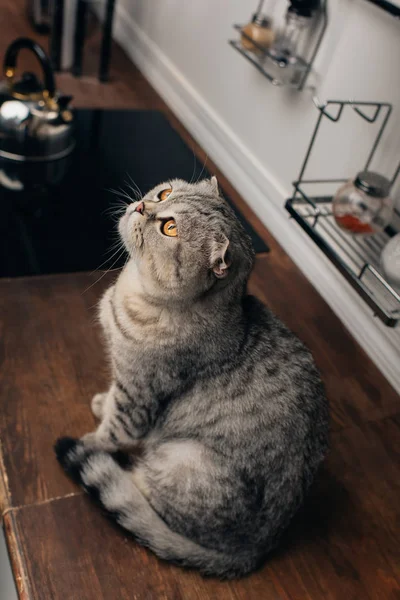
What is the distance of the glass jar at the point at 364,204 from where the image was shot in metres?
1.28

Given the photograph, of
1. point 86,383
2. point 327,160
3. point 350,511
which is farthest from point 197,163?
point 350,511

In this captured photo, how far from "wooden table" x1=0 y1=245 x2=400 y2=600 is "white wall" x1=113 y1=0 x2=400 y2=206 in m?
0.48

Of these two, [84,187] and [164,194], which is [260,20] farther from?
[164,194]

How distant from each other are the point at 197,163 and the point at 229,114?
21 cm

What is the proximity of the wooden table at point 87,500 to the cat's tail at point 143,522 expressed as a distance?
0.11ft

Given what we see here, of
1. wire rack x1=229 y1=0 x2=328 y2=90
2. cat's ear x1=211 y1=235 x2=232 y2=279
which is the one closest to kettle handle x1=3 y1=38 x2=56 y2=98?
wire rack x1=229 y1=0 x2=328 y2=90

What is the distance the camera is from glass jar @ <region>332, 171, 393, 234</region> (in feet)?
4.18

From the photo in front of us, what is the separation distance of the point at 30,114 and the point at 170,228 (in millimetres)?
960

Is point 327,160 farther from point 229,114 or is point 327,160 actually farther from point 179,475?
point 179,475

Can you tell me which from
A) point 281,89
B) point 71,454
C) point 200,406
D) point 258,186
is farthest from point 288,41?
point 71,454

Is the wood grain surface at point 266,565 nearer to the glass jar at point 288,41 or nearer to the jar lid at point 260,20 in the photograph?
the glass jar at point 288,41

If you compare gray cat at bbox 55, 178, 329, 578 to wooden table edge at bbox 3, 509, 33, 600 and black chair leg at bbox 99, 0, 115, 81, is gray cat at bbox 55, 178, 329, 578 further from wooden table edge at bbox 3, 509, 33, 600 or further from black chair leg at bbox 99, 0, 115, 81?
black chair leg at bbox 99, 0, 115, 81

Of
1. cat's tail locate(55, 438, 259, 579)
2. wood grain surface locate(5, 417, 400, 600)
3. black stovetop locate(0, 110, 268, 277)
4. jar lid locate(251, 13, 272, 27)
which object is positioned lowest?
wood grain surface locate(5, 417, 400, 600)

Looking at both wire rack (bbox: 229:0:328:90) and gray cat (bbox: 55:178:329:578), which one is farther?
wire rack (bbox: 229:0:328:90)
